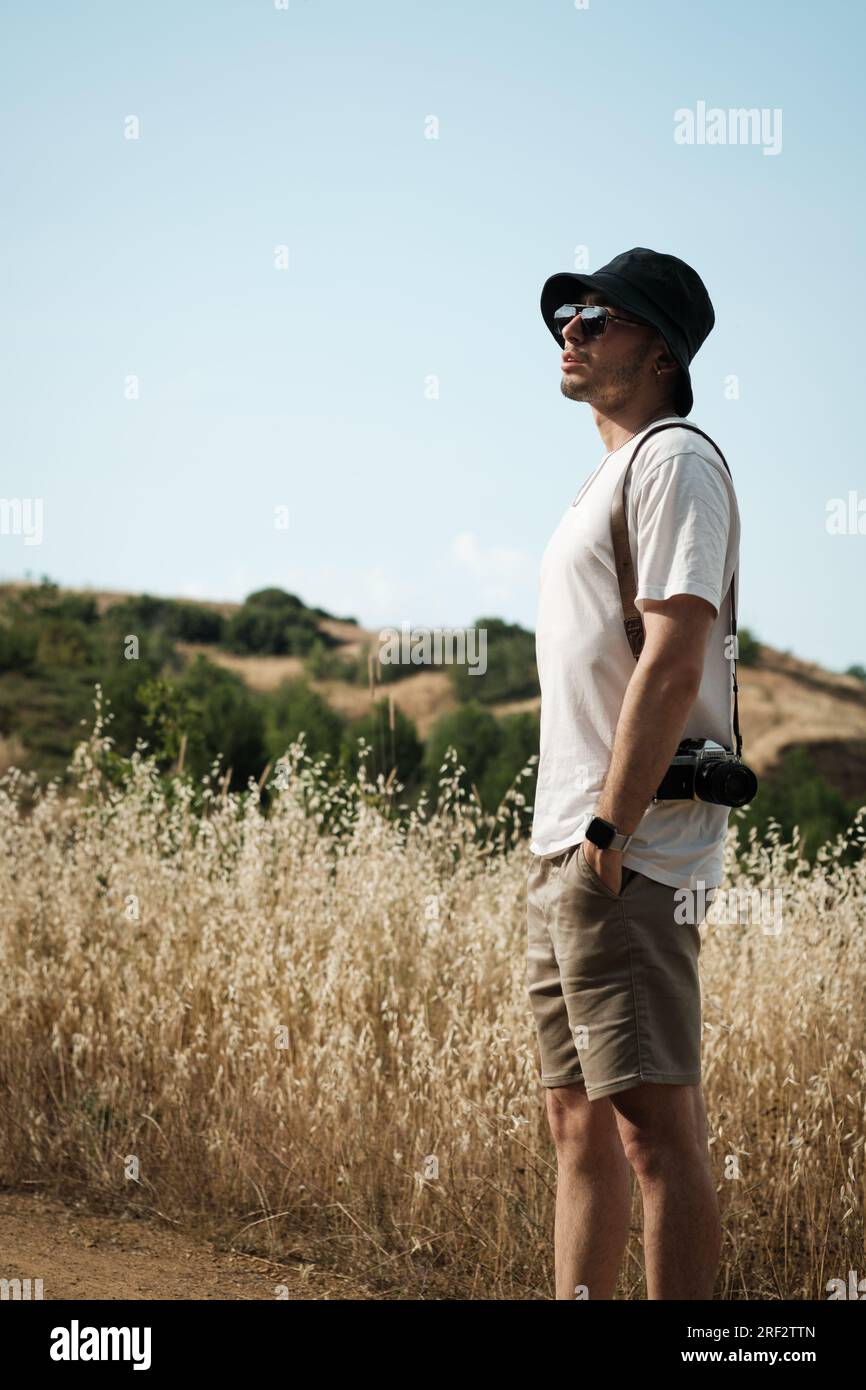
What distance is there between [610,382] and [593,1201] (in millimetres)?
1728

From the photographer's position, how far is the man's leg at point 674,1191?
2.34 meters

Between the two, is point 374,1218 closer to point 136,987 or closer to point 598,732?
point 136,987

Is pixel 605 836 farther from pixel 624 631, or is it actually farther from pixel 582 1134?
pixel 582 1134

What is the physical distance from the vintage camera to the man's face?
809mm

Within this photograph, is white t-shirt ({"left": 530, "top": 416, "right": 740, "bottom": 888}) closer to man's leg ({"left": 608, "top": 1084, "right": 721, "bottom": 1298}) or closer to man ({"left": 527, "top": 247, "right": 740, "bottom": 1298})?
man ({"left": 527, "top": 247, "right": 740, "bottom": 1298})

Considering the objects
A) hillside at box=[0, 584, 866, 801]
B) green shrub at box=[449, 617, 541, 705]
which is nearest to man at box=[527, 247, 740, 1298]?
hillside at box=[0, 584, 866, 801]

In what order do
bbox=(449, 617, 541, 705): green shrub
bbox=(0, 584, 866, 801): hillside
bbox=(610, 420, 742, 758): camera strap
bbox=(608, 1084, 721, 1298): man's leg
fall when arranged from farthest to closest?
bbox=(449, 617, 541, 705): green shrub → bbox=(0, 584, 866, 801): hillside → bbox=(610, 420, 742, 758): camera strap → bbox=(608, 1084, 721, 1298): man's leg

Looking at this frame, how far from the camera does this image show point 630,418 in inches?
107

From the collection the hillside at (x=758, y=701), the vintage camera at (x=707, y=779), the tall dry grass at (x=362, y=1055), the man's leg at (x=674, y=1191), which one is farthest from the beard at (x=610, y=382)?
the hillside at (x=758, y=701)

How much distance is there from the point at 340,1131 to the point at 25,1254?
0.99 meters

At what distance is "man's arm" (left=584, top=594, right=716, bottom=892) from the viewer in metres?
2.36
